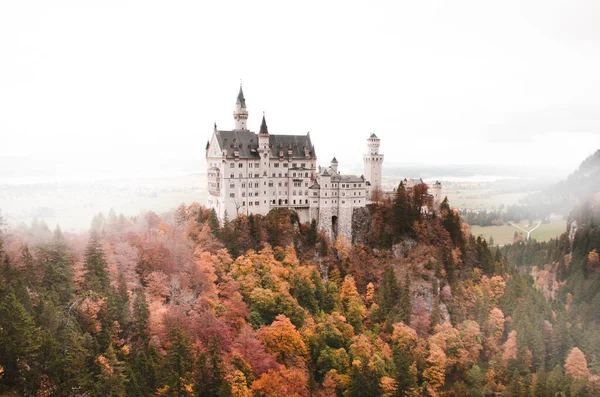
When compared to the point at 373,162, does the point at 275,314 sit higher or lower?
lower

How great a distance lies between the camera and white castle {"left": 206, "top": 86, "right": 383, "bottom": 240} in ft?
233

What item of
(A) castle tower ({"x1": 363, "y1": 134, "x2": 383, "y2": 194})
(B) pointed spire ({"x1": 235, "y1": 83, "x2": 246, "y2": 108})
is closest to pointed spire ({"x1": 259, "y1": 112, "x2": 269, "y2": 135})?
(B) pointed spire ({"x1": 235, "y1": 83, "x2": 246, "y2": 108})

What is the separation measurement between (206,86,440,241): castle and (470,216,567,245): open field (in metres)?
87.0

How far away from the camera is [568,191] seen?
175 m

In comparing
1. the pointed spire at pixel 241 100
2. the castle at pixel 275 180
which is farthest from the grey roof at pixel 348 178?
the pointed spire at pixel 241 100

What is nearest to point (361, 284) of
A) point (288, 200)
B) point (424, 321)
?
point (424, 321)

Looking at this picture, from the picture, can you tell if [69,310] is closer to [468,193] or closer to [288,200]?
[288,200]

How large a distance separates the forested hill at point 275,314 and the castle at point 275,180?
106 inches

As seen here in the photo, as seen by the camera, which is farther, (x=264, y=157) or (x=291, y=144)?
(x=291, y=144)

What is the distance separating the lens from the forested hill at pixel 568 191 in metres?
167

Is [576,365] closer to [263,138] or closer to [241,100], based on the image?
[263,138]

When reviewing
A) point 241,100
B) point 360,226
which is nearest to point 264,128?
point 241,100

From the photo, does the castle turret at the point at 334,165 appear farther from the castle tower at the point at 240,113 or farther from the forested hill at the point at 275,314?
the castle tower at the point at 240,113

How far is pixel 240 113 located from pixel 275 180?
38.4 ft
